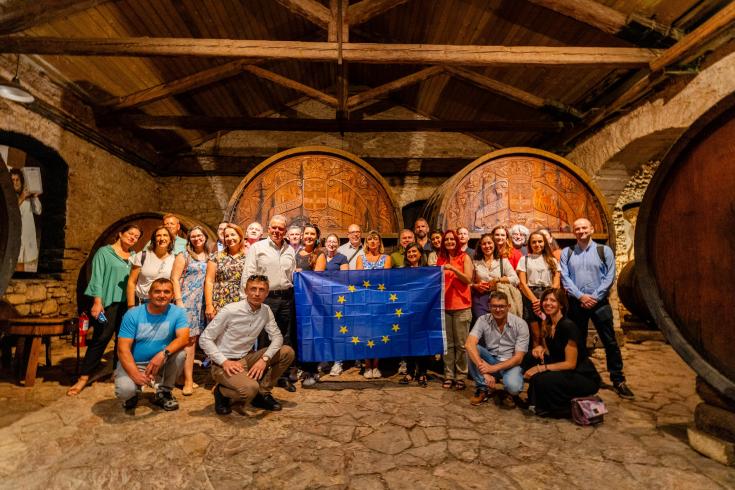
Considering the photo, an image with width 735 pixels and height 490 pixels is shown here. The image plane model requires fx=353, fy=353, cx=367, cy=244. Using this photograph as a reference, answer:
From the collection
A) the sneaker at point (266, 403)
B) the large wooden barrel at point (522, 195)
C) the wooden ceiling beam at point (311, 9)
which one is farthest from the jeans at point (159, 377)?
the wooden ceiling beam at point (311, 9)

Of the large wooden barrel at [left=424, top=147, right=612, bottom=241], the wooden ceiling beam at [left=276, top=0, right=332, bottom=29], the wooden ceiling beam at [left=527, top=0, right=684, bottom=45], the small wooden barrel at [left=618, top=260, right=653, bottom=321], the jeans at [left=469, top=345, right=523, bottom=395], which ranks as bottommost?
the jeans at [left=469, top=345, right=523, bottom=395]

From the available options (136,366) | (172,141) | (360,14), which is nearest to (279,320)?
(136,366)

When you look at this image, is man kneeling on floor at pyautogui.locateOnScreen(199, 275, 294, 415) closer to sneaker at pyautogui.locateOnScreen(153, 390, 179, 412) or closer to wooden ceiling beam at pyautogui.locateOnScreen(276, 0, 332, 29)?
sneaker at pyautogui.locateOnScreen(153, 390, 179, 412)

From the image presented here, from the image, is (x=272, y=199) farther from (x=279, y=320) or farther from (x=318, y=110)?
(x=318, y=110)

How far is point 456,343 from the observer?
3438mm

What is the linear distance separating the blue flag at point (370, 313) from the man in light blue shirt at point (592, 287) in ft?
4.47

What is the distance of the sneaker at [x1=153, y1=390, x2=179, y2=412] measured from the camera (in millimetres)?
2781

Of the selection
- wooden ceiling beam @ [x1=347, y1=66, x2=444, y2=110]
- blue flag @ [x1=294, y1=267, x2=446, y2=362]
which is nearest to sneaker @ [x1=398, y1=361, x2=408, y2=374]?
blue flag @ [x1=294, y1=267, x2=446, y2=362]

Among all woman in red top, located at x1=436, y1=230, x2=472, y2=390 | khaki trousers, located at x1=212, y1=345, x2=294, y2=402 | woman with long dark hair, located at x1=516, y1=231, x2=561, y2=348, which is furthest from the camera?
woman with long dark hair, located at x1=516, y1=231, x2=561, y2=348

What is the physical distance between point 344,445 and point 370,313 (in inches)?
56.1

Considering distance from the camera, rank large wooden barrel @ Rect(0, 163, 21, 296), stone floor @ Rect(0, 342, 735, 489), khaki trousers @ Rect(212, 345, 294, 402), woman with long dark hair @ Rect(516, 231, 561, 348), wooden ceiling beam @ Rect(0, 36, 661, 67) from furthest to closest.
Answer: wooden ceiling beam @ Rect(0, 36, 661, 67), woman with long dark hair @ Rect(516, 231, 561, 348), khaki trousers @ Rect(212, 345, 294, 402), large wooden barrel @ Rect(0, 163, 21, 296), stone floor @ Rect(0, 342, 735, 489)

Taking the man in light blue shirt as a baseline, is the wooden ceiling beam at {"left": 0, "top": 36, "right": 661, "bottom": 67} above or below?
above

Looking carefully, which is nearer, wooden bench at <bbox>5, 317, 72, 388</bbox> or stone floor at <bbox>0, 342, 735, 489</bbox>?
stone floor at <bbox>0, 342, 735, 489</bbox>

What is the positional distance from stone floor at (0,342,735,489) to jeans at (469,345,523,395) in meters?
0.19
